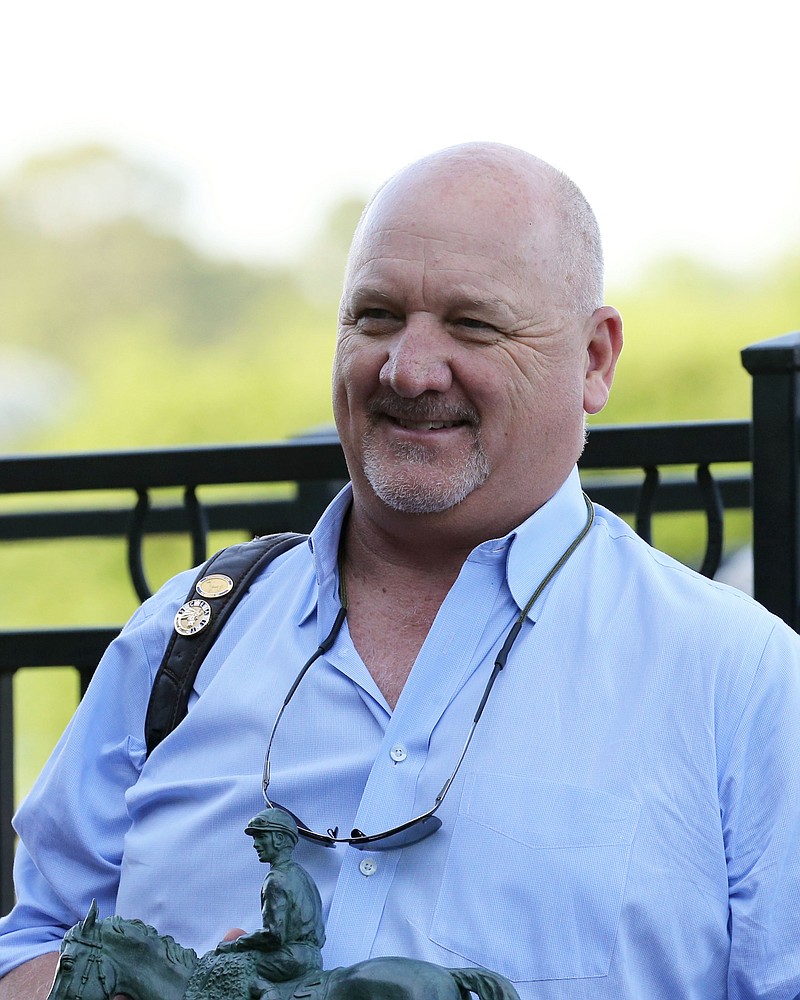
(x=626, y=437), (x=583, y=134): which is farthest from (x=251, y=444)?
(x=583, y=134)

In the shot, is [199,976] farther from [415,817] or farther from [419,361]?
[419,361]

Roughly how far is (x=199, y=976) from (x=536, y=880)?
411 mm

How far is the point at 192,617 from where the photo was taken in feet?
6.10

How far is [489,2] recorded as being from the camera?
19.6 m

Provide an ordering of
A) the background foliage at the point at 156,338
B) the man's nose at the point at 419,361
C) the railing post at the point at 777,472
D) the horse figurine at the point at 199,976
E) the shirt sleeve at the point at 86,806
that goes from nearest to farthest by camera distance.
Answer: the horse figurine at the point at 199,976, the man's nose at the point at 419,361, the shirt sleeve at the point at 86,806, the railing post at the point at 777,472, the background foliage at the point at 156,338

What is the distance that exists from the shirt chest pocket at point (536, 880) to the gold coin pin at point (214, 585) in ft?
1.78

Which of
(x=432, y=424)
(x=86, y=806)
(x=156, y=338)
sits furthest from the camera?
A: (x=156, y=338)

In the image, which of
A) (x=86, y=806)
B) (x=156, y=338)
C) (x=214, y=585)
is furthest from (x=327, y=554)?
(x=156, y=338)

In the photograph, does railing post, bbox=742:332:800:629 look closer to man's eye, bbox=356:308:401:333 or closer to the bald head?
the bald head

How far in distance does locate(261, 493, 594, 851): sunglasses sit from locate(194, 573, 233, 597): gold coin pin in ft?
0.68

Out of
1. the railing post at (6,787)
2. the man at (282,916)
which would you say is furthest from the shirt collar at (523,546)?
the railing post at (6,787)

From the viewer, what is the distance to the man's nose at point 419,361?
169cm

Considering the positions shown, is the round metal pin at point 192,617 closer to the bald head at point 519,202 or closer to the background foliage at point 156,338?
the bald head at point 519,202

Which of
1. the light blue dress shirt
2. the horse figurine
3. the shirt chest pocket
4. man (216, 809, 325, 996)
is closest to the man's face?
the light blue dress shirt
